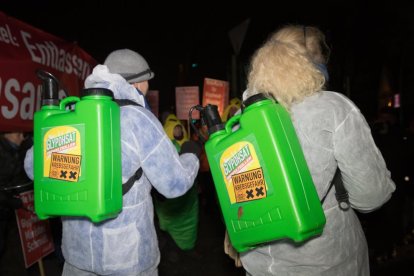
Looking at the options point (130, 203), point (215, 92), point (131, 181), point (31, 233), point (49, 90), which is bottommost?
point (31, 233)

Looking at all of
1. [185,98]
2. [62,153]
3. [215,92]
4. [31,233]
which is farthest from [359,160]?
[185,98]

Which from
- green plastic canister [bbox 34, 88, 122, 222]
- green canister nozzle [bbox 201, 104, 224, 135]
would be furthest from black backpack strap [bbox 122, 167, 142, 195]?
green canister nozzle [bbox 201, 104, 224, 135]

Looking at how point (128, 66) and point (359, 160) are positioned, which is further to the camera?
point (128, 66)

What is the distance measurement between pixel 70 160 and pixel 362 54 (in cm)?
1350

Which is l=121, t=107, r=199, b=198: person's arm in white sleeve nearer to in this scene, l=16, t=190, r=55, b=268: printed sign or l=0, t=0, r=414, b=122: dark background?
l=16, t=190, r=55, b=268: printed sign

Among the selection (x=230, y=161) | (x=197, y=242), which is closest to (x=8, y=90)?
(x=230, y=161)

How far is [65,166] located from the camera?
1402 mm

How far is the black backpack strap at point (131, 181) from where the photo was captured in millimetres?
1548

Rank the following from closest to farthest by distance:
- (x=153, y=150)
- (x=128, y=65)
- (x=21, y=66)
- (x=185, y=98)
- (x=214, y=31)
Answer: (x=153, y=150) → (x=128, y=65) → (x=21, y=66) → (x=185, y=98) → (x=214, y=31)

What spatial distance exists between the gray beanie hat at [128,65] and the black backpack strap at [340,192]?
3.96 feet

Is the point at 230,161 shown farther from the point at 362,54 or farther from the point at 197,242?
the point at 362,54

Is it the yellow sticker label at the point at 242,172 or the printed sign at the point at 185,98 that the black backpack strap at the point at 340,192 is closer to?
the yellow sticker label at the point at 242,172

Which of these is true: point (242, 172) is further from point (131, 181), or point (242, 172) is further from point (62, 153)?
point (62, 153)

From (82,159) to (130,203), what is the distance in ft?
1.17
